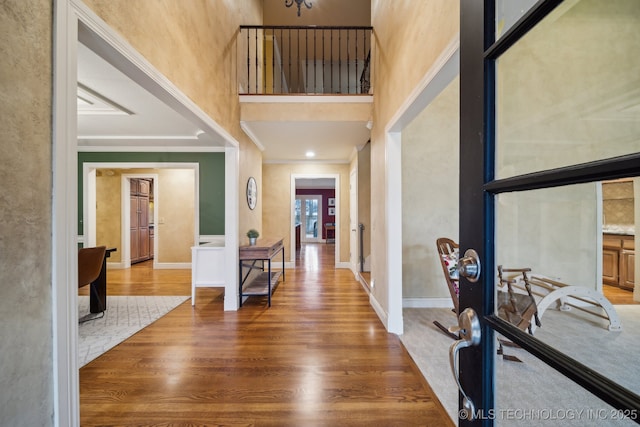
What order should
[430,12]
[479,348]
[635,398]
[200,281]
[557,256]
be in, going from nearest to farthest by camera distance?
[635,398] < [557,256] < [479,348] < [430,12] < [200,281]

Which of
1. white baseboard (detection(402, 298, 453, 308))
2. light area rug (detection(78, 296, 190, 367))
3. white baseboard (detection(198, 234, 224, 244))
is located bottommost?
light area rug (detection(78, 296, 190, 367))

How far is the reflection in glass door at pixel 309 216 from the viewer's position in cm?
1253

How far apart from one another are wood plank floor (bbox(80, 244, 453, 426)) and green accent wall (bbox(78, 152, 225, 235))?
1.95 metres

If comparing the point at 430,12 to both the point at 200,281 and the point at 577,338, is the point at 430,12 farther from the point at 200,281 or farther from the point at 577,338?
the point at 200,281

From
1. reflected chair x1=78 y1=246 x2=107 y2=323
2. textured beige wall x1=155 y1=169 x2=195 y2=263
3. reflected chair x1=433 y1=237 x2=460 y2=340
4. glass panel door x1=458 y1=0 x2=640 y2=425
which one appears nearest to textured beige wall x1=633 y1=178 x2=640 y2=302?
glass panel door x1=458 y1=0 x2=640 y2=425

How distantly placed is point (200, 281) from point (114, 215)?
12.6ft

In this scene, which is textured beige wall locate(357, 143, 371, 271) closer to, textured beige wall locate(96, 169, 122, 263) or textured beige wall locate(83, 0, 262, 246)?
textured beige wall locate(83, 0, 262, 246)

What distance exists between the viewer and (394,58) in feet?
8.29

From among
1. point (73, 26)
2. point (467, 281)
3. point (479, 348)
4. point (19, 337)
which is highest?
point (73, 26)

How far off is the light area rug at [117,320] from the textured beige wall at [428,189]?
316cm

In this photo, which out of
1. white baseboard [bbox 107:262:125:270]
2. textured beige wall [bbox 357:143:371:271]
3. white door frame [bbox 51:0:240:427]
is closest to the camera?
white door frame [bbox 51:0:240:427]

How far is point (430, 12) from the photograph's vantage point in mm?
1688

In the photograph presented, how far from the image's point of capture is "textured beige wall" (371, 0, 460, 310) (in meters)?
1.59

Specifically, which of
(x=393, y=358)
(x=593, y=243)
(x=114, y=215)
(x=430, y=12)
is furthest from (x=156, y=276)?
(x=593, y=243)
